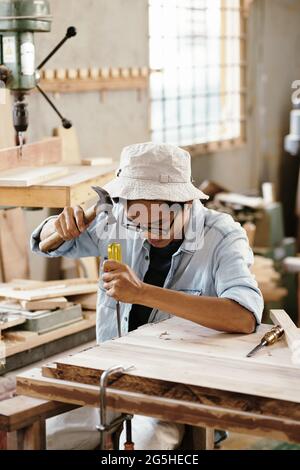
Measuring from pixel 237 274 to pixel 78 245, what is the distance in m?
0.63

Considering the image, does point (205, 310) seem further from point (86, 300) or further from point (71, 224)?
point (86, 300)

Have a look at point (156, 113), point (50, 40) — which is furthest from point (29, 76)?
point (156, 113)

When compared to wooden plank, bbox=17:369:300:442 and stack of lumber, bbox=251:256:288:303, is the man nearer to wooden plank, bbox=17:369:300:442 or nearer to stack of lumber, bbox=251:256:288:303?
wooden plank, bbox=17:369:300:442

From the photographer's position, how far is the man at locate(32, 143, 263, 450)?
252cm

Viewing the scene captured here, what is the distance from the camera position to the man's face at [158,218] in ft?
8.64

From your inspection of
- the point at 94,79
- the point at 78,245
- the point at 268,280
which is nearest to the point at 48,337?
the point at 78,245

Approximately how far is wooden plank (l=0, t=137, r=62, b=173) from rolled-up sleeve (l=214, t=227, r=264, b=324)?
862 mm

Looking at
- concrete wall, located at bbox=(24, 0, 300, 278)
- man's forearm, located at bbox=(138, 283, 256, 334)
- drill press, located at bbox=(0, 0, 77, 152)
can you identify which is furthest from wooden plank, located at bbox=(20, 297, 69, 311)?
man's forearm, located at bbox=(138, 283, 256, 334)

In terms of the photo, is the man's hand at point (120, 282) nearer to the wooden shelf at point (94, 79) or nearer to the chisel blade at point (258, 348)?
the chisel blade at point (258, 348)

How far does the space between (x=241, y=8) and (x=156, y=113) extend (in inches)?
54.5

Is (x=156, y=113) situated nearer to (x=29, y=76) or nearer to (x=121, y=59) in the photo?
(x=121, y=59)

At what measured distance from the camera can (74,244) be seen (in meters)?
3.00

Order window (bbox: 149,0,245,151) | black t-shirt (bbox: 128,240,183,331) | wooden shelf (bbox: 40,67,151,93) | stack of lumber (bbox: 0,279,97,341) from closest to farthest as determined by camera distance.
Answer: black t-shirt (bbox: 128,240,183,331)
stack of lumber (bbox: 0,279,97,341)
wooden shelf (bbox: 40,67,151,93)
window (bbox: 149,0,245,151)
